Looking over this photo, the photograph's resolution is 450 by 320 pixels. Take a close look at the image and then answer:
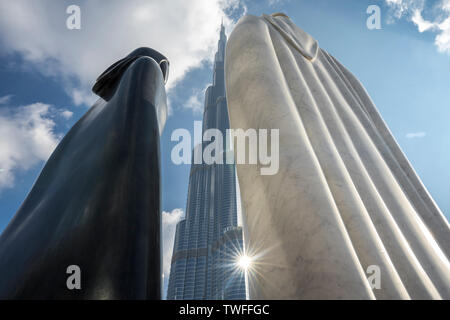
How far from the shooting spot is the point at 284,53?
2.00 metres

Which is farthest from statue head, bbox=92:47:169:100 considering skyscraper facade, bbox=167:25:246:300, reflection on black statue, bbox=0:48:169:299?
skyscraper facade, bbox=167:25:246:300

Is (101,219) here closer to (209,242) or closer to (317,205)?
(317,205)

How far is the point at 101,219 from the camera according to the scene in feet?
3.23

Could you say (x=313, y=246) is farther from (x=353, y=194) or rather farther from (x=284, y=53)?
(x=284, y=53)

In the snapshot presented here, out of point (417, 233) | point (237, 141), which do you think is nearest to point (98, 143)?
point (237, 141)

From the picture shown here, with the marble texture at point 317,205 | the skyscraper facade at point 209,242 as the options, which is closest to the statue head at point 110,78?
the marble texture at point 317,205

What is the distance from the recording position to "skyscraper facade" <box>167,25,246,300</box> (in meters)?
50.8

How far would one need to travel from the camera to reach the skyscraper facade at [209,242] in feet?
167

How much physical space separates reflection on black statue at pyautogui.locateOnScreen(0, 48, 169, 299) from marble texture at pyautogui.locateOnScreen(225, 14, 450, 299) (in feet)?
1.46

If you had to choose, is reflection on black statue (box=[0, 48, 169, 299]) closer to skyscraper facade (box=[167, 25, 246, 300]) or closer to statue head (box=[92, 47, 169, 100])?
statue head (box=[92, 47, 169, 100])

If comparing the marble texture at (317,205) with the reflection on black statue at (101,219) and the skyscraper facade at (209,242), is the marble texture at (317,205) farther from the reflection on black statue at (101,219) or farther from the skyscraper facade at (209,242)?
the skyscraper facade at (209,242)

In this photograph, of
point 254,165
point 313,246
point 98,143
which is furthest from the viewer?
point 98,143

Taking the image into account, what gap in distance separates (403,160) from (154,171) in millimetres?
2157

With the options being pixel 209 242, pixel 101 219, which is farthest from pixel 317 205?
pixel 209 242
